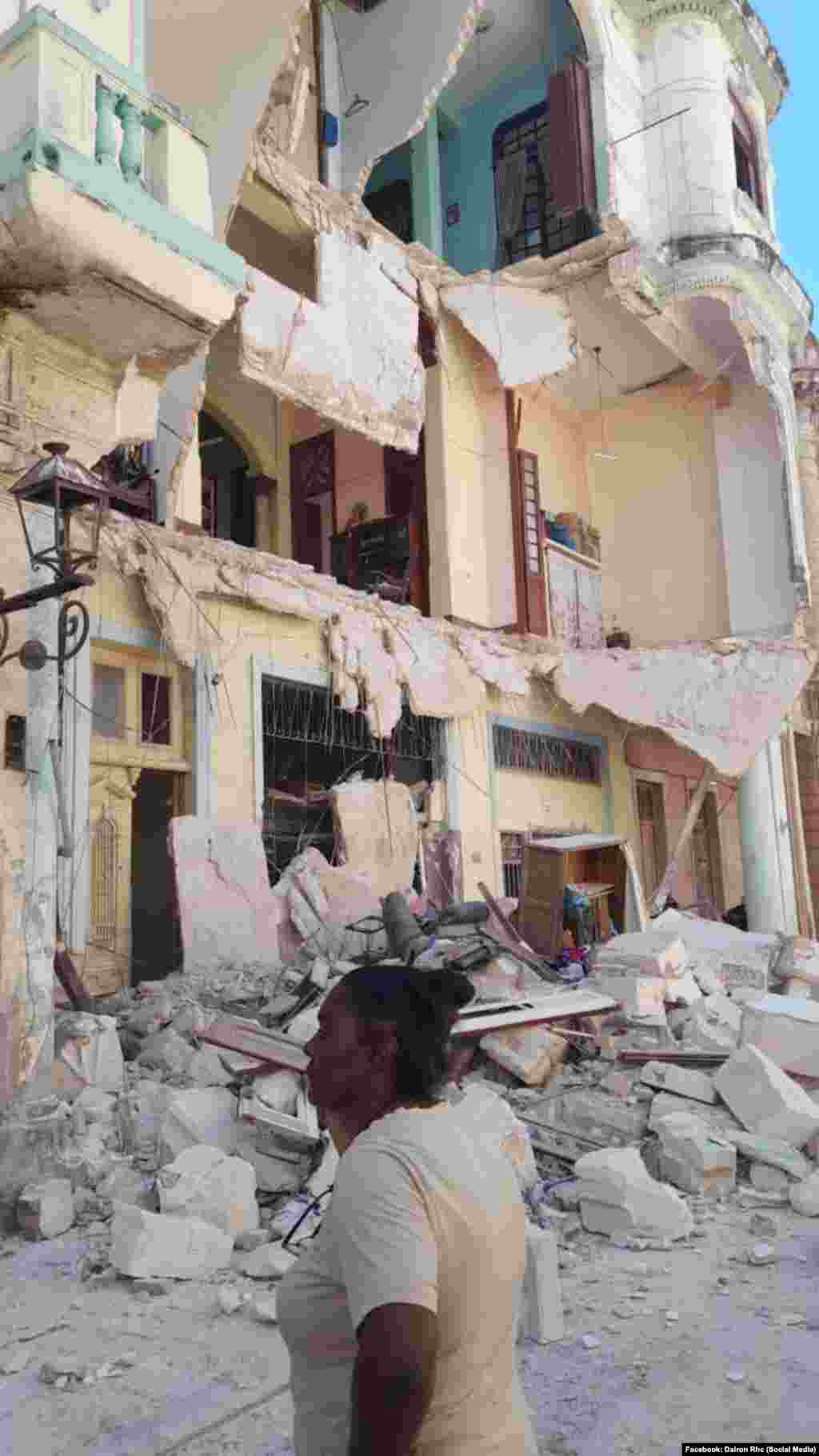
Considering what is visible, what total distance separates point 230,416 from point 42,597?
8741 mm

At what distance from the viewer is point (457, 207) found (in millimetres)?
14992

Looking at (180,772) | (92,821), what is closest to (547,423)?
(180,772)

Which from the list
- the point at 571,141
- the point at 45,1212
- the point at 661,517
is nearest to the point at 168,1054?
the point at 45,1212

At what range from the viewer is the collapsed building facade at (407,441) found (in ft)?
20.0

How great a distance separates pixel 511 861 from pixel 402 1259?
39.1ft

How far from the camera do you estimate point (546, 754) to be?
14.0 meters

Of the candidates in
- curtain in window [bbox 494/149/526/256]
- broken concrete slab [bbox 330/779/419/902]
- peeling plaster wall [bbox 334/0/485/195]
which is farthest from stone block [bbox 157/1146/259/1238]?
curtain in window [bbox 494/149/526/256]

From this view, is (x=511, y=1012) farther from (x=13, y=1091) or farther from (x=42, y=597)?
(x=42, y=597)

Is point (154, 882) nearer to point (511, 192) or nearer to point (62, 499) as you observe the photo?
point (62, 499)

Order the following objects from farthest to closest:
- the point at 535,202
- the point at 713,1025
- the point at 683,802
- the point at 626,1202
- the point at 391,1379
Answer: the point at 683,802 → the point at 535,202 → the point at 713,1025 → the point at 626,1202 → the point at 391,1379

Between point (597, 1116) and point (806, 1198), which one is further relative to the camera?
point (597, 1116)

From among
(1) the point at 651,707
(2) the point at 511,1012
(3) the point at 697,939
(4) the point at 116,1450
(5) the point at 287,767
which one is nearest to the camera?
(4) the point at 116,1450

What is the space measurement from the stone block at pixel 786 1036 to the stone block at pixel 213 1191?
3263 mm

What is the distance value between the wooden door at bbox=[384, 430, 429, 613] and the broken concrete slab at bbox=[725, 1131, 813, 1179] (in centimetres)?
860
